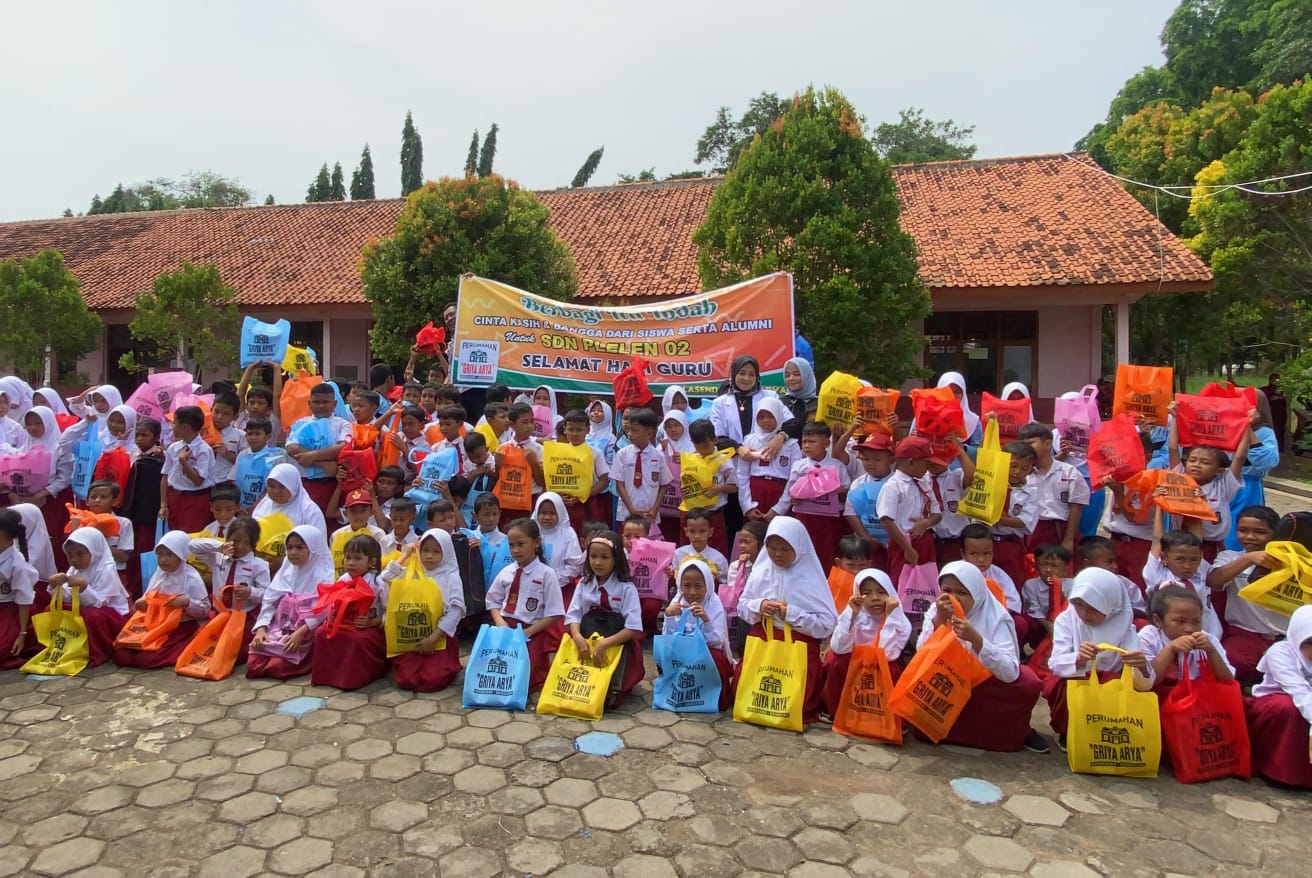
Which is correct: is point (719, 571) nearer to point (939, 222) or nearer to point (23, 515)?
point (23, 515)

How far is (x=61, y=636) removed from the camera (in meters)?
4.61

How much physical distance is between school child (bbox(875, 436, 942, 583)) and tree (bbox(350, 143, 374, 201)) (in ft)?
110

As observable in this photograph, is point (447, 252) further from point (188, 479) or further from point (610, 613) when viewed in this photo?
point (610, 613)

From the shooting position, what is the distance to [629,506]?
17.9 feet

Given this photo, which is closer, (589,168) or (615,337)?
(615,337)

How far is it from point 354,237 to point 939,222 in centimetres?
1232

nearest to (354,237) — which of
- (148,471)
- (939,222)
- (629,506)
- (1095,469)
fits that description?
(939,222)

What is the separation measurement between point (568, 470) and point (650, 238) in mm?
11876

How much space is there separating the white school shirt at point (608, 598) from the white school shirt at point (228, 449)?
110 inches

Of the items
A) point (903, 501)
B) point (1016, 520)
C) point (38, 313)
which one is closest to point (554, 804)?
point (903, 501)

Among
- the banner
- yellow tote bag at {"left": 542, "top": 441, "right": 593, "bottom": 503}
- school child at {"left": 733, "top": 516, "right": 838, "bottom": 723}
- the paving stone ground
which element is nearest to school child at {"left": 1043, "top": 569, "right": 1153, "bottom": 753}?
the paving stone ground

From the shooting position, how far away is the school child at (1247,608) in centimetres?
404

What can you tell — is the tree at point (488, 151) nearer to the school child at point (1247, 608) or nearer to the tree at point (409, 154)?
the tree at point (409, 154)

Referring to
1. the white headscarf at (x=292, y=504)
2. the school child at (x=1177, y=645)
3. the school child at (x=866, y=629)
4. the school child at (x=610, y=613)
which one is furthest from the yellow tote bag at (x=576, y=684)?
the school child at (x=1177, y=645)
